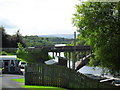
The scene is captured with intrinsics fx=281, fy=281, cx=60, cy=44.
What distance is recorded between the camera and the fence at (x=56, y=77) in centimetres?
1847

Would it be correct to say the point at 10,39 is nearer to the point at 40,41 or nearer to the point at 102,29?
the point at 40,41

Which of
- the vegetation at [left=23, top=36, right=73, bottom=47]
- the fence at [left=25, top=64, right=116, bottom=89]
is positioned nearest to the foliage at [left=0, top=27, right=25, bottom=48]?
the vegetation at [left=23, top=36, right=73, bottom=47]

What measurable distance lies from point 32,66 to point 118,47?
26.1 feet

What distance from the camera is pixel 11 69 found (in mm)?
33406

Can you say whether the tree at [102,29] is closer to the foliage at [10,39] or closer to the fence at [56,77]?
the fence at [56,77]

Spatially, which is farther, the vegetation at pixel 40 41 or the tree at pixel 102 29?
the vegetation at pixel 40 41

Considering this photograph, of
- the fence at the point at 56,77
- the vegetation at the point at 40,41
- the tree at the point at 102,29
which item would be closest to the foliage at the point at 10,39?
the vegetation at the point at 40,41

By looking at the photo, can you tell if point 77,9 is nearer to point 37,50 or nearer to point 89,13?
point 89,13

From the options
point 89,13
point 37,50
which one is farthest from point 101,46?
point 37,50

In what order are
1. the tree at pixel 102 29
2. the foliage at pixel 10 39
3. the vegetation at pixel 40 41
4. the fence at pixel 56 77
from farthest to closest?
the vegetation at pixel 40 41 < the foliage at pixel 10 39 < the fence at pixel 56 77 < the tree at pixel 102 29

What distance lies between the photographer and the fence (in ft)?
60.6

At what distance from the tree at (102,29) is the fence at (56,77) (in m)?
1.77

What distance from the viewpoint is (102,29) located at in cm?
1908

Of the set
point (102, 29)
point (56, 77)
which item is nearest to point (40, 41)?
point (56, 77)
